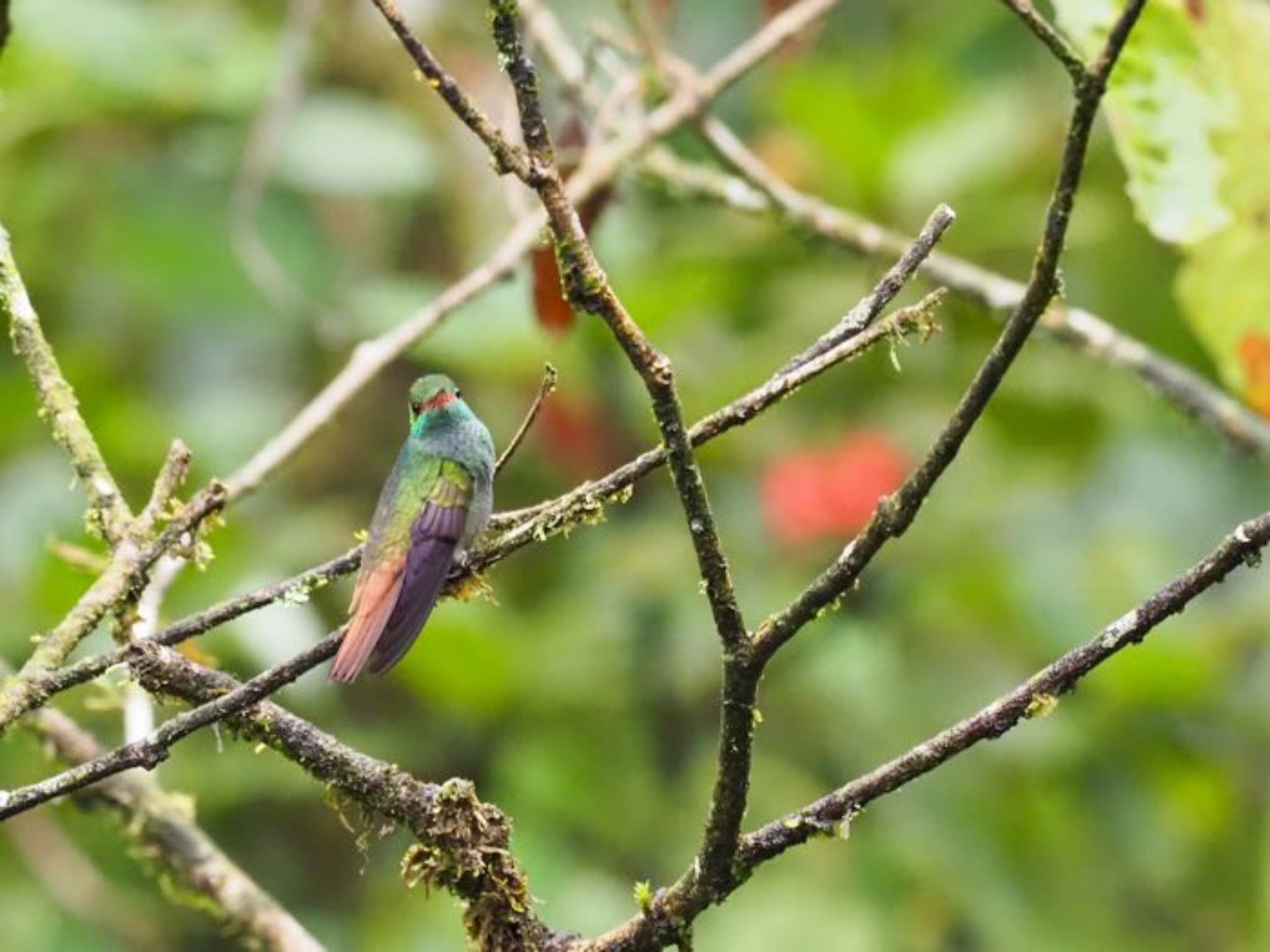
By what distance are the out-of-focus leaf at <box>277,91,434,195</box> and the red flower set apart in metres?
1.08

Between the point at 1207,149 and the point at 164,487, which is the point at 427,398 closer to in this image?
the point at 164,487

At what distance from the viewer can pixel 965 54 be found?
5172mm

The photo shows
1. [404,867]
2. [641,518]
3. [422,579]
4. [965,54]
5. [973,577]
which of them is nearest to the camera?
[422,579]

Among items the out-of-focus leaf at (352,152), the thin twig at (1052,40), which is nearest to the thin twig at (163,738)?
the thin twig at (1052,40)

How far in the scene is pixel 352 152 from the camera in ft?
14.1

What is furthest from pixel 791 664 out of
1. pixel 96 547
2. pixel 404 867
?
pixel 404 867

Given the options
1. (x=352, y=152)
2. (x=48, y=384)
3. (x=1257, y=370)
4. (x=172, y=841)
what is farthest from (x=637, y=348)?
(x=352, y=152)

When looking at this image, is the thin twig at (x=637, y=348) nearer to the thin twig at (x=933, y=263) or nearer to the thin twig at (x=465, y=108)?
the thin twig at (x=465, y=108)

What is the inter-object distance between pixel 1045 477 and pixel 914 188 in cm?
66

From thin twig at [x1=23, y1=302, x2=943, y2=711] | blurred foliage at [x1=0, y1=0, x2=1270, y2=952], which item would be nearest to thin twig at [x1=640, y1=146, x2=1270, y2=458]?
blurred foliage at [x1=0, y1=0, x2=1270, y2=952]

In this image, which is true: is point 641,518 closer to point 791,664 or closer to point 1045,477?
point 791,664

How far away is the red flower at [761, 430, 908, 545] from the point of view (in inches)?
152

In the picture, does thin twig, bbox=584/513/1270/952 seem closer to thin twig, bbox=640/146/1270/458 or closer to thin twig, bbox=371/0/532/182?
thin twig, bbox=371/0/532/182

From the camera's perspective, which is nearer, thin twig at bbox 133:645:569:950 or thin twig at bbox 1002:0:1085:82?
thin twig at bbox 1002:0:1085:82
